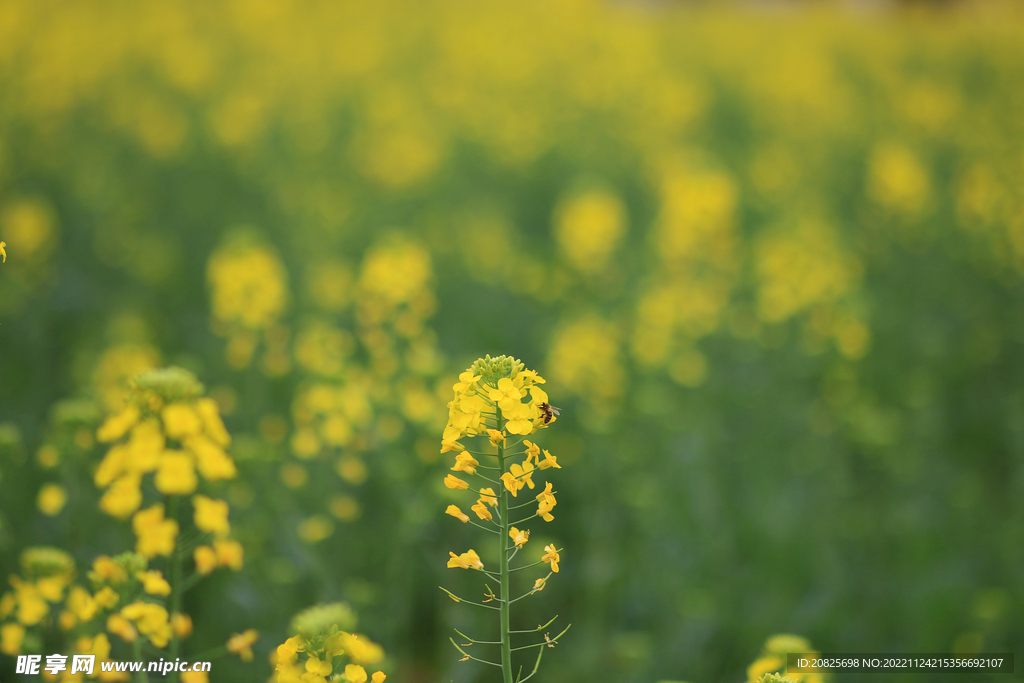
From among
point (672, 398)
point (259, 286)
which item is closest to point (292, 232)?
point (259, 286)

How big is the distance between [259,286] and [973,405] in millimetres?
4197

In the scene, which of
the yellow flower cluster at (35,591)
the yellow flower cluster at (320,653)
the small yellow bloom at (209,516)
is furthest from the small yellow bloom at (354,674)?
the yellow flower cluster at (35,591)

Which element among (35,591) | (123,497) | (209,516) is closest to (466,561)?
(209,516)

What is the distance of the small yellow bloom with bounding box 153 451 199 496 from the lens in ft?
3.48

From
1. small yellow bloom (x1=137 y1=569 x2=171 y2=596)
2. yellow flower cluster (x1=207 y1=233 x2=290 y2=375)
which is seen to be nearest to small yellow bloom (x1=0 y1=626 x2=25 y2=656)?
small yellow bloom (x1=137 y1=569 x2=171 y2=596)

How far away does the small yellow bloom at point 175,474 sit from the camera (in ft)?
3.48

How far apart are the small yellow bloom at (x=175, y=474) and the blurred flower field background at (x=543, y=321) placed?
55 millimetres

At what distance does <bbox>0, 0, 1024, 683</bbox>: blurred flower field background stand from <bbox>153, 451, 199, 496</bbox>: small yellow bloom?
6cm

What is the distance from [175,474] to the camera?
1092mm

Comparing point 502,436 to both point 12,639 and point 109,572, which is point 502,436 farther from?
point 12,639

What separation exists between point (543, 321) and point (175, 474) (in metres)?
A: 3.66

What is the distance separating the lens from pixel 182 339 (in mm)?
4387

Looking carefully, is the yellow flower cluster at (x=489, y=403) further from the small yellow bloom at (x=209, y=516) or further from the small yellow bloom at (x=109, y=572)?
the small yellow bloom at (x=109, y=572)

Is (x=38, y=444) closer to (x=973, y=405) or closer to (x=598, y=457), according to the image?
(x=598, y=457)
